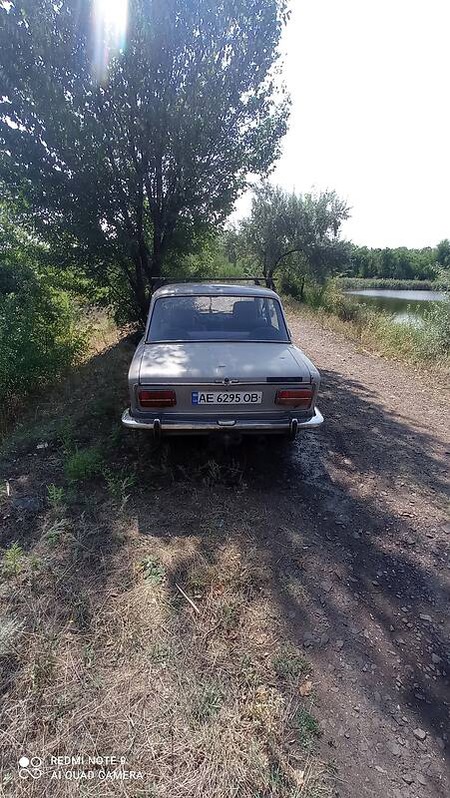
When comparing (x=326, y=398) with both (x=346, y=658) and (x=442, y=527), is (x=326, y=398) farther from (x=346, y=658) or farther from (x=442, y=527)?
(x=346, y=658)

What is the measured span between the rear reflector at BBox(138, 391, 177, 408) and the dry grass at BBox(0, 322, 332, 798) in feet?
2.63

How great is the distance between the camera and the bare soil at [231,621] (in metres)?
1.60

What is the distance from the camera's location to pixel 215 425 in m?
3.26

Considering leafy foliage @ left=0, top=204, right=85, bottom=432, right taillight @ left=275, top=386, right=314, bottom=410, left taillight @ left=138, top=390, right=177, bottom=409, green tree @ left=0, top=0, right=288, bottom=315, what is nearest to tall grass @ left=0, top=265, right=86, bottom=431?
leafy foliage @ left=0, top=204, right=85, bottom=432

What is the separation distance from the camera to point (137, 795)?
1.46 m

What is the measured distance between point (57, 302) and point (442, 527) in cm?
726

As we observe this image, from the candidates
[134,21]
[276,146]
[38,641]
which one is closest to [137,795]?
[38,641]

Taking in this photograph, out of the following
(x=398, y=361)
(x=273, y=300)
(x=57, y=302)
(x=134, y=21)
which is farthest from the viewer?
(x=398, y=361)

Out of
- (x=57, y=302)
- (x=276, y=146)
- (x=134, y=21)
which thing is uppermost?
(x=134, y=21)

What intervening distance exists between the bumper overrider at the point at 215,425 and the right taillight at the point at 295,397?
15cm

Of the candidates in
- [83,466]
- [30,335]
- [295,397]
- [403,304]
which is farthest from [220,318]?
[403,304]

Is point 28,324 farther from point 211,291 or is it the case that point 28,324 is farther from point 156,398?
point 156,398

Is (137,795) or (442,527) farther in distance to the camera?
(442,527)

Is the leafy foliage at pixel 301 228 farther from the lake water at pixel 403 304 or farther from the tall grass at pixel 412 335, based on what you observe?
the tall grass at pixel 412 335
